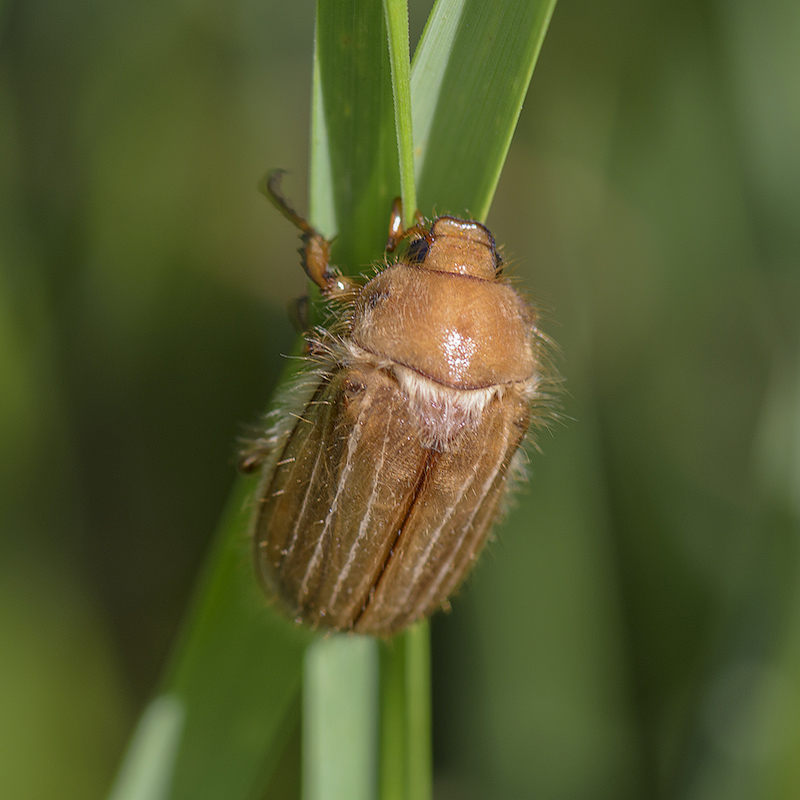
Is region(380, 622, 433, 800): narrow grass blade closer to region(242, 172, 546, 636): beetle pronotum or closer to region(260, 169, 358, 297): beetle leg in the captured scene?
region(242, 172, 546, 636): beetle pronotum

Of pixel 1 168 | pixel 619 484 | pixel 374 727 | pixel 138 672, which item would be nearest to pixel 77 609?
pixel 138 672

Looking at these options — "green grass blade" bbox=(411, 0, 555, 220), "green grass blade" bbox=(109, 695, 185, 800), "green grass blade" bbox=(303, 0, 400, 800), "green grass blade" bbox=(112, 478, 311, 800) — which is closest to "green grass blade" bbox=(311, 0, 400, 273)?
"green grass blade" bbox=(303, 0, 400, 800)

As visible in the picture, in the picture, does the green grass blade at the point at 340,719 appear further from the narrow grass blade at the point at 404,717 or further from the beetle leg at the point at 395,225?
the beetle leg at the point at 395,225

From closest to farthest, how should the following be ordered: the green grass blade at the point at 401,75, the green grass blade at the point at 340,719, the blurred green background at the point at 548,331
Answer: the green grass blade at the point at 401,75
the green grass blade at the point at 340,719
the blurred green background at the point at 548,331

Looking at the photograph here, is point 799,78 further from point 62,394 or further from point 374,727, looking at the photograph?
point 62,394

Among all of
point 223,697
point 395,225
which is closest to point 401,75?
point 395,225

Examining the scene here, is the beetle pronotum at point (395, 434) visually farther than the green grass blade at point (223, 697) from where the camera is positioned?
No

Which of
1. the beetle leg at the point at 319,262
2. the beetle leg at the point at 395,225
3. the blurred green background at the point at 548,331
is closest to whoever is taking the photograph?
the beetle leg at the point at 395,225

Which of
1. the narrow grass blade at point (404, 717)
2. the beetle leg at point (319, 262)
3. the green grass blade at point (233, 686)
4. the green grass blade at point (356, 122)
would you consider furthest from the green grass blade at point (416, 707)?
the green grass blade at point (356, 122)
